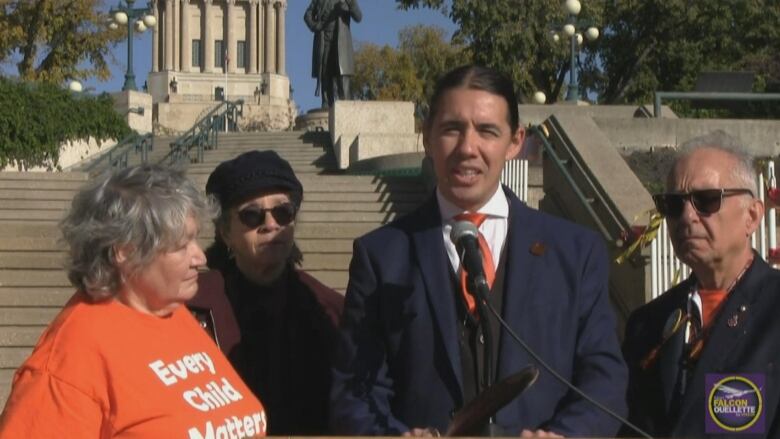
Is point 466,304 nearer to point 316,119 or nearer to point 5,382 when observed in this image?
point 5,382

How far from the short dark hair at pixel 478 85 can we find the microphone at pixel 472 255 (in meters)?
0.60

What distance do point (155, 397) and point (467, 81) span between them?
136 centimetres

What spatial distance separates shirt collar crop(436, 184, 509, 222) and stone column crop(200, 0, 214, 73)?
344ft

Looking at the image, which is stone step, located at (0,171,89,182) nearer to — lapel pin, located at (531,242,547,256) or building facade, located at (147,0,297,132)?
lapel pin, located at (531,242,547,256)

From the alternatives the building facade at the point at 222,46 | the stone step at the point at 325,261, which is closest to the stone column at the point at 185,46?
the building facade at the point at 222,46

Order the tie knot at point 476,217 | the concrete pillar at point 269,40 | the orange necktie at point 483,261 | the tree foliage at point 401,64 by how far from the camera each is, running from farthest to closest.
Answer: the concrete pillar at point 269,40, the tree foliage at point 401,64, the tie knot at point 476,217, the orange necktie at point 483,261

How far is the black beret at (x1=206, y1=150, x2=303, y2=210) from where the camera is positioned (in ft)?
14.5

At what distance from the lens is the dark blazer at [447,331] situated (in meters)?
3.60

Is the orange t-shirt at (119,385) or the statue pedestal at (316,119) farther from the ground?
the statue pedestal at (316,119)

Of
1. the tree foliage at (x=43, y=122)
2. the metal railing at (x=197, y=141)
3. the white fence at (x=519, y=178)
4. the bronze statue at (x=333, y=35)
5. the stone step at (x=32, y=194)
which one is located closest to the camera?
the white fence at (x=519, y=178)

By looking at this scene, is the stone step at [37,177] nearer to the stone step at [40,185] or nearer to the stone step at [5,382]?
the stone step at [40,185]

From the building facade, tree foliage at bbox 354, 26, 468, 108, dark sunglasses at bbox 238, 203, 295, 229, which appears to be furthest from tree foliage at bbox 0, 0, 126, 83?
the building facade

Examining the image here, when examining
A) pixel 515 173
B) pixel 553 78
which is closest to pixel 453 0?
pixel 553 78

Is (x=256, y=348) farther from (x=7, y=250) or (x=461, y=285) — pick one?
(x=7, y=250)
